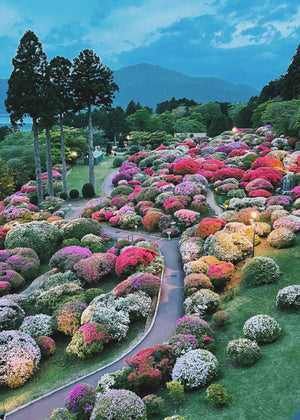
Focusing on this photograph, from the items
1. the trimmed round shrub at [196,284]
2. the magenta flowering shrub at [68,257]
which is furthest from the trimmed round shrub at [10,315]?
the trimmed round shrub at [196,284]

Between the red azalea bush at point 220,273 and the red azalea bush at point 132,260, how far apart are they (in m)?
4.27

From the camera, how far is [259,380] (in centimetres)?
1140

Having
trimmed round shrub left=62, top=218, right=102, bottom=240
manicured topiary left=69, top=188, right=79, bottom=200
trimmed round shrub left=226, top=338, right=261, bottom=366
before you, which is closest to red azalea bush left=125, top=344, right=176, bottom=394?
trimmed round shrub left=226, top=338, right=261, bottom=366

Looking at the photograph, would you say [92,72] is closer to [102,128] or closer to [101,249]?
[101,249]

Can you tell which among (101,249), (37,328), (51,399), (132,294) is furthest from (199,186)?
(51,399)

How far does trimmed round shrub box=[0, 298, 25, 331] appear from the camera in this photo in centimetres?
1758

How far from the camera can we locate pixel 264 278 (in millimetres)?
18469

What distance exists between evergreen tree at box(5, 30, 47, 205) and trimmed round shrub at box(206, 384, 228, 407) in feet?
102

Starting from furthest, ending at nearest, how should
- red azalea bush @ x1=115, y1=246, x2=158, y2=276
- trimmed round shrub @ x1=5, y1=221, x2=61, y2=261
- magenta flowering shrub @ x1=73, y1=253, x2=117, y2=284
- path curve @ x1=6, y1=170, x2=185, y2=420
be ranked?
trimmed round shrub @ x1=5, y1=221, x2=61, y2=261 < magenta flowering shrub @ x1=73, y1=253, x2=117, y2=284 < red azalea bush @ x1=115, y1=246, x2=158, y2=276 < path curve @ x1=6, y1=170, x2=185, y2=420

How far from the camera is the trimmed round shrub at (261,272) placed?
726 inches

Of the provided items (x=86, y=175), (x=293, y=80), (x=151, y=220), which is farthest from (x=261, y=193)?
(x=293, y=80)

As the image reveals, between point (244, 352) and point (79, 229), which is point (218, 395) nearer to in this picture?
point (244, 352)

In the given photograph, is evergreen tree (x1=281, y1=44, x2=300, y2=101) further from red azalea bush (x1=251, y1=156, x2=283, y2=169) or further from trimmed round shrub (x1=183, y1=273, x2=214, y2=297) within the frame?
trimmed round shrub (x1=183, y1=273, x2=214, y2=297)

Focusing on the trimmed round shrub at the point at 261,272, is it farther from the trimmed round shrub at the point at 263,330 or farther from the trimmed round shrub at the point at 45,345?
the trimmed round shrub at the point at 45,345
